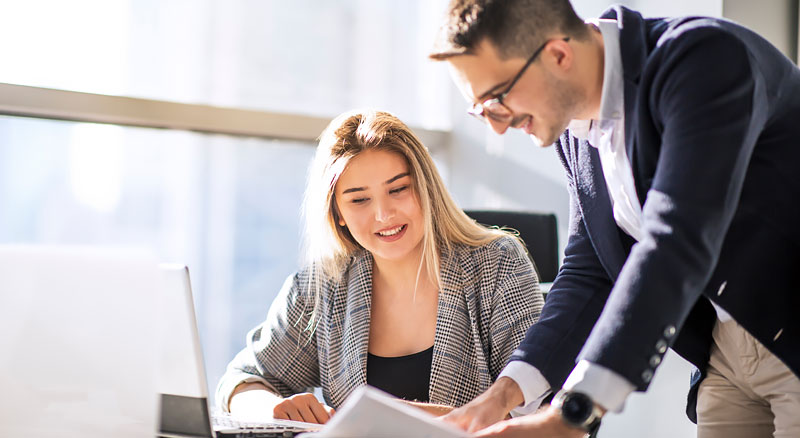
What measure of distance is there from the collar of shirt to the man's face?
5 cm

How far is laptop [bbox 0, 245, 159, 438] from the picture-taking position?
102 cm

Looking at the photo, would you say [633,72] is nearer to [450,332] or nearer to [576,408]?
[576,408]

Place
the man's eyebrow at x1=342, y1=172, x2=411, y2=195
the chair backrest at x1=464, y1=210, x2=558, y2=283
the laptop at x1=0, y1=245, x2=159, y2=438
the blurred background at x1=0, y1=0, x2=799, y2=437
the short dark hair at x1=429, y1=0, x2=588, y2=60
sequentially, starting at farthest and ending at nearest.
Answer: the blurred background at x1=0, y1=0, x2=799, y2=437
the chair backrest at x1=464, y1=210, x2=558, y2=283
the man's eyebrow at x1=342, y1=172, x2=411, y2=195
the short dark hair at x1=429, y1=0, x2=588, y2=60
the laptop at x1=0, y1=245, x2=159, y2=438

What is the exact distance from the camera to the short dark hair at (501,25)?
114 cm

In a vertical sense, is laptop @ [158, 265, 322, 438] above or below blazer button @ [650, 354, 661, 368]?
below

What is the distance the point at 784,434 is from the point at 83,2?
103 inches

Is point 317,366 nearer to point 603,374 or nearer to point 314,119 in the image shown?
point 603,374

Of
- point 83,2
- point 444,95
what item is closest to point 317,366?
point 83,2

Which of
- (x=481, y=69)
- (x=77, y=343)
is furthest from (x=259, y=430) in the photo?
(x=481, y=69)

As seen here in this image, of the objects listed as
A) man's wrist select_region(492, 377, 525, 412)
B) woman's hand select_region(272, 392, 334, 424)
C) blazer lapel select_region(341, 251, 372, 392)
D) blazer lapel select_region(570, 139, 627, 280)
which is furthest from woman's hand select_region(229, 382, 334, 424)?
A: blazer lapel select_region(570, 139, 627, 280)

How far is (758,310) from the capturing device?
1.13 meters

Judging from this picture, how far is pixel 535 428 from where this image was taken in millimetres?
1039

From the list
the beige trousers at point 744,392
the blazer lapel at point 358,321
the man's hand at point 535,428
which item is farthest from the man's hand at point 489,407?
the blazer lapel at point 358,321

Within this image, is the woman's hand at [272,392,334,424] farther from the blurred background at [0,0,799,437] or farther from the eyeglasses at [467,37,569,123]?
the blurred background at [0,0,799,437]
